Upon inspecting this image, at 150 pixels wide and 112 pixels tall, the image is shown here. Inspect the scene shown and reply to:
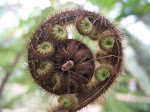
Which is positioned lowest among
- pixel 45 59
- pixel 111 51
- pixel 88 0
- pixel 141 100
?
pixel 141 100

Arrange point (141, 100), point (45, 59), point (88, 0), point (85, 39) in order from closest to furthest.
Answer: point (45, 59), point (85, 39), point (88, 0), point (141, 100)

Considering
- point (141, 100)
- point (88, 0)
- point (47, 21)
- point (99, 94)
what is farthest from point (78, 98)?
point (141, 100)

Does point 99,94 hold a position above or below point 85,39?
below

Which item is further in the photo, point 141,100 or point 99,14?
point 141,100

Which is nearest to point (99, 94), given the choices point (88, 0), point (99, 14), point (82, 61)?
point (82, 61)

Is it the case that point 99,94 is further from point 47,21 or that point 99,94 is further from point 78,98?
point 47,21

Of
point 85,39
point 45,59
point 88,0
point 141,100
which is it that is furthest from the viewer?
point 141,100
